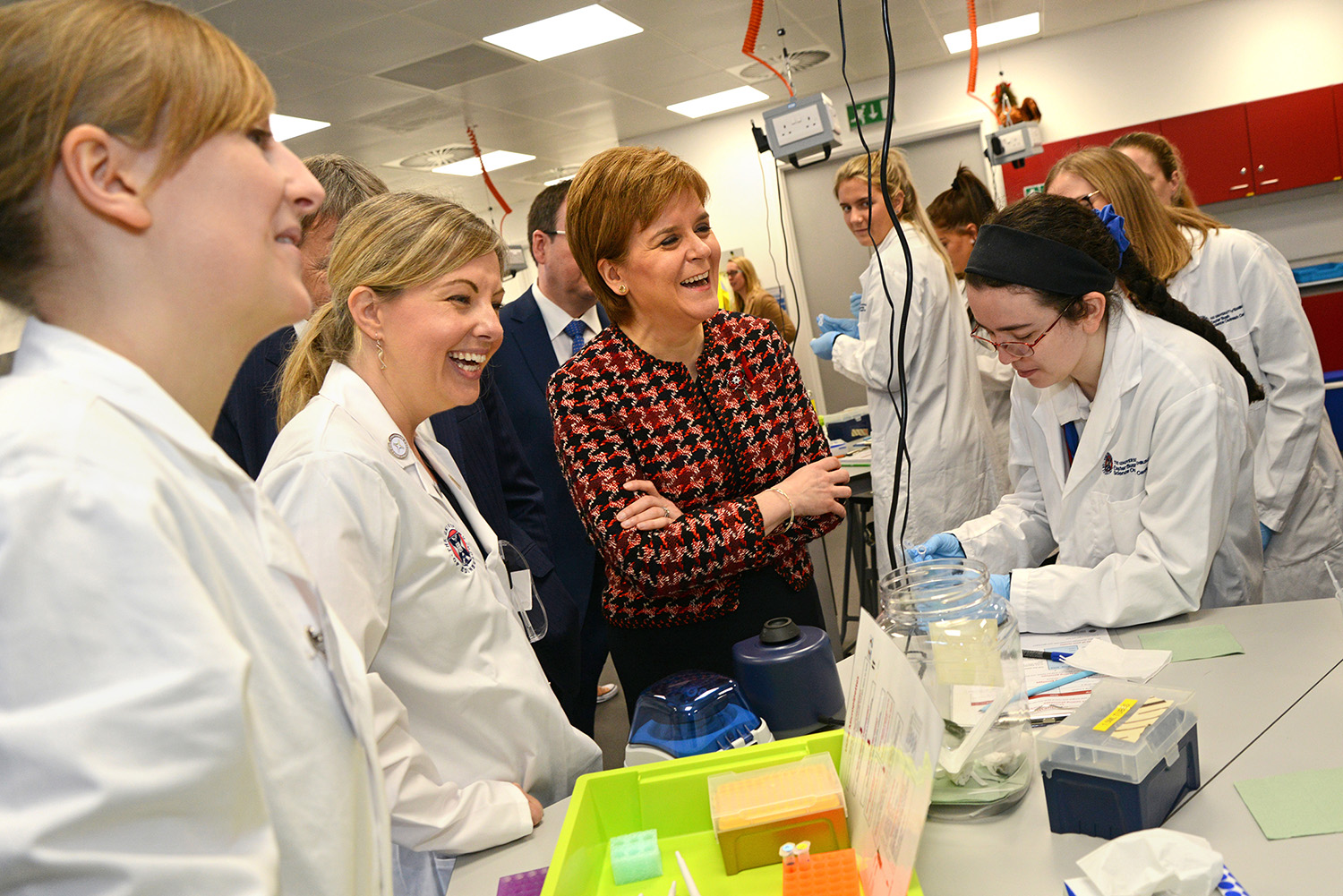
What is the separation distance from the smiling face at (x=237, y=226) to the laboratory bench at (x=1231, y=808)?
0.68 m

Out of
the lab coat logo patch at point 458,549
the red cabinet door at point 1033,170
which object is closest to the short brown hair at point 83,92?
the lab coat logo patch at point 458,549

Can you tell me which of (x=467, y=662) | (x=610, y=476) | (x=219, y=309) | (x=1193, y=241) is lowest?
(x=467, y=662)

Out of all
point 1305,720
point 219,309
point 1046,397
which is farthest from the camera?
point 1046,397

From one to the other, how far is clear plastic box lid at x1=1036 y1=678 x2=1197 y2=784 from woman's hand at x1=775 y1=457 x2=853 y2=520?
23.7 inches

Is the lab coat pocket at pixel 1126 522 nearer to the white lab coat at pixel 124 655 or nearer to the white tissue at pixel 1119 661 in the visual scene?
the white tissue at pixel 1119 661

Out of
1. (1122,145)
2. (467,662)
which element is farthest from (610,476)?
(1122,145)

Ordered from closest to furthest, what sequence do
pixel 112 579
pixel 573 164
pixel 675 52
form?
pixel 112 579 → pixel 675 52 → pixel 573 164

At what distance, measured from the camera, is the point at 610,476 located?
150cm

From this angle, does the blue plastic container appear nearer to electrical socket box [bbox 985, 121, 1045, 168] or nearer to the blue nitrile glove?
the blue nitrile glove

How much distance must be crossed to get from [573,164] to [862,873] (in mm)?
7997

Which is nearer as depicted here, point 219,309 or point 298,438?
point 219,309

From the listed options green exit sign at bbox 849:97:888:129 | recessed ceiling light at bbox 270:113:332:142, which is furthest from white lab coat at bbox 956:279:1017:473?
recessed ceiling light at bbox 270:113:332:142

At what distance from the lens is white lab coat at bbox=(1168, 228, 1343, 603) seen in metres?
2.07

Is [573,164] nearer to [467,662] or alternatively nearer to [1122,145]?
[1122,145]
